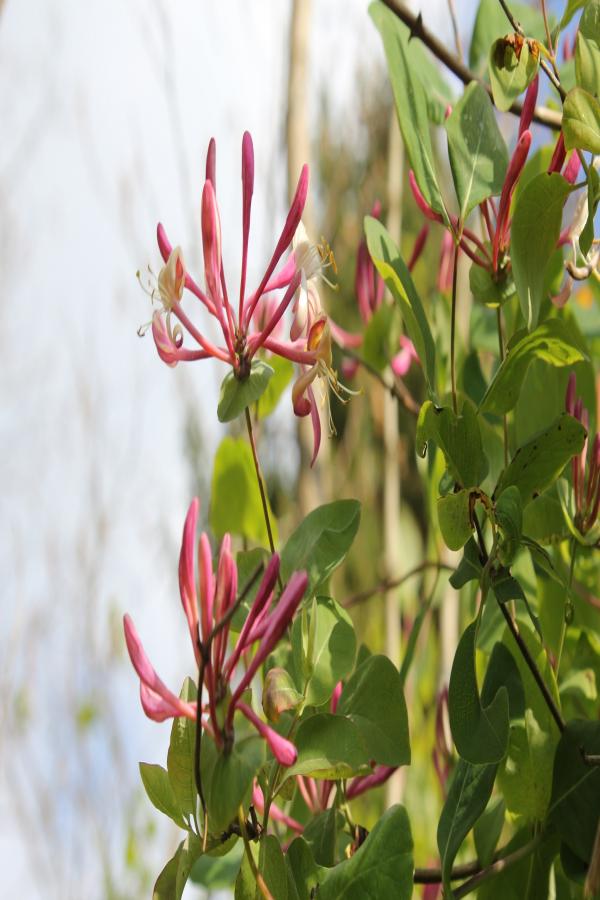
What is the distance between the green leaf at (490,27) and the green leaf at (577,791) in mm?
225

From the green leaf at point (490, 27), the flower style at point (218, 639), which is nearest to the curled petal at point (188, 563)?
the flower style at point (218, 639)

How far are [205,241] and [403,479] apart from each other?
2.30 metres

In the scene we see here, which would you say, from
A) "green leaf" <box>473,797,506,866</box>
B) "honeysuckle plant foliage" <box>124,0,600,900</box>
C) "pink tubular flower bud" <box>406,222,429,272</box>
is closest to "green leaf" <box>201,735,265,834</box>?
"honeysuckle plant foliage" <box>124,0,600,900</box>

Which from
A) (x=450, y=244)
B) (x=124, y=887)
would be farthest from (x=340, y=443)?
(x=450, y=244)

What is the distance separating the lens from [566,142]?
0.25 meters

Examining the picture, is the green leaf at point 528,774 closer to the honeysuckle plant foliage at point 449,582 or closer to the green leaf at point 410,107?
the honeysuckle plant foliage at point 449,582

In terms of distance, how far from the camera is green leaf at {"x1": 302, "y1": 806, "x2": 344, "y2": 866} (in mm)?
279

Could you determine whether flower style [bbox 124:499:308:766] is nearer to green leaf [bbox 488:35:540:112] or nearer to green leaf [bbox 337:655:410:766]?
green leaf [bbox 337:655:410:766]

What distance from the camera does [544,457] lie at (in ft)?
0.85

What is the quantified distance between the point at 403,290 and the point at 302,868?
137 millimetres

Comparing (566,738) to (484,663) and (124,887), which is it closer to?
(484,663)

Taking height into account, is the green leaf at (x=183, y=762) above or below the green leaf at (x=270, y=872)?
above

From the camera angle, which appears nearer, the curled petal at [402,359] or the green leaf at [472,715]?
the green leaf at [472,715]

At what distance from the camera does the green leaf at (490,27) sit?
370mm
